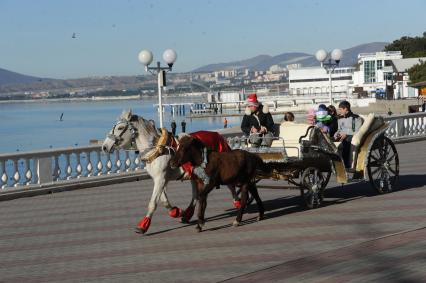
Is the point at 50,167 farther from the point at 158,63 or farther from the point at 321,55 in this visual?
the point at 321,55

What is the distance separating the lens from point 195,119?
143m

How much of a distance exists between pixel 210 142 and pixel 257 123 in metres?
1.91

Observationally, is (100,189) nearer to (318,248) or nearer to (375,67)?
(318,248)

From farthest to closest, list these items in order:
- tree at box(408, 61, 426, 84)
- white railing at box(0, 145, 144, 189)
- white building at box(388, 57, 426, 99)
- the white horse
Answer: white building at box(388, 57, 426, 99) → tree at box(408, 61, 426, 84) → white railing at box(0, 145, 144, 189) → the white horse

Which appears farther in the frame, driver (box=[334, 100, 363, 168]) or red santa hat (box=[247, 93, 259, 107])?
driver (box=[334, 100, 363, 168])

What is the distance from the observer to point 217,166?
457 inches

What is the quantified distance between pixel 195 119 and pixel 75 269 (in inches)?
5248

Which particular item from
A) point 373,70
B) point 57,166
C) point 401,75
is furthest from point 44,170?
point 373,70

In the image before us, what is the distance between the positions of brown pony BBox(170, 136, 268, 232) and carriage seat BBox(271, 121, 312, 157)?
1597 mm

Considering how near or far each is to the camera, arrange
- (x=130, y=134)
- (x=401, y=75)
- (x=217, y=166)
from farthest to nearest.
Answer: (x=401, y=75) → (x=130, y=134) → (x=217, y=166)

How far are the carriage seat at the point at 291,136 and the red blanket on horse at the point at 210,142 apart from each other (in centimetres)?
156

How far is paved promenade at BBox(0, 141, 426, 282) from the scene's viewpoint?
8.88 m

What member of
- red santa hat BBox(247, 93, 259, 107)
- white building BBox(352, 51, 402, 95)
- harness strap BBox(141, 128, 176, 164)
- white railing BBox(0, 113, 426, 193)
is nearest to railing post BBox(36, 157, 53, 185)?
white railing BBox(0, 113, 426, 193)

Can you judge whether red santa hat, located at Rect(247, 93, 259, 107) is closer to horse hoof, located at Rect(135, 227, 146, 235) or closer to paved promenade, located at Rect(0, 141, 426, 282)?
paved promenade, located at Rect(0, 141, 426, 282)
